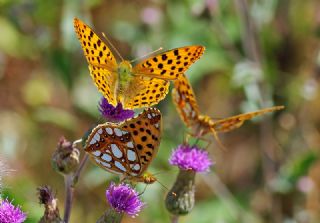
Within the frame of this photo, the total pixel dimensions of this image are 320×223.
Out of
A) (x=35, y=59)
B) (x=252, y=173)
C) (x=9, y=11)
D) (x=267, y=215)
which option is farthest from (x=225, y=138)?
(x=9, y=11)

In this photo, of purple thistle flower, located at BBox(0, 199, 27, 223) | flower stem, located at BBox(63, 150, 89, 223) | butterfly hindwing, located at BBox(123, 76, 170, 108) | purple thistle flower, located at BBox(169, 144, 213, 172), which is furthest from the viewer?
purple thistle flower, located at BBox(169, 144, 213, 172)

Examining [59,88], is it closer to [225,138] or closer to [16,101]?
[16,101]

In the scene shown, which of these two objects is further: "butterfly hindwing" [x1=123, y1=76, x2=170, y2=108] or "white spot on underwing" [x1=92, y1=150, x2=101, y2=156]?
"butterfly hindwing" [x1=123, y1=76, x2=170, y2=108]

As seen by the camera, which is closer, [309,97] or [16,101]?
[309,97]

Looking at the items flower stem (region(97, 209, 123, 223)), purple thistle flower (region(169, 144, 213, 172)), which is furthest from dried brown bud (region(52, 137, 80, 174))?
purple thistle flower (region(169, 144, 213, 172))

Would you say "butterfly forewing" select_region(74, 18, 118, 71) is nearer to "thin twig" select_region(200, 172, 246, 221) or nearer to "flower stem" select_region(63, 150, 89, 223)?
"flower stem" select_region(63, 150, 89, 223)

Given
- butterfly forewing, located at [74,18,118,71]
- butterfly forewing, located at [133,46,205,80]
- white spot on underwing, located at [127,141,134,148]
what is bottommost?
white spot on underwing, located at [127,141,134,148]
